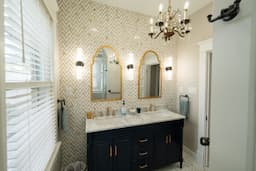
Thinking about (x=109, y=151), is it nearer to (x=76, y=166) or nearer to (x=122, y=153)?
(x=122, y=153)

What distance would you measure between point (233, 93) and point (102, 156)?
177 cm

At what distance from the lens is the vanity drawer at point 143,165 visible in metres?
1.96

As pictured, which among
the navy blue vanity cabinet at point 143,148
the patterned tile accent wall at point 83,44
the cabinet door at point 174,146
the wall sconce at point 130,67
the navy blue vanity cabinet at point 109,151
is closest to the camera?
the navy blue vanity cabinet at point 109,151

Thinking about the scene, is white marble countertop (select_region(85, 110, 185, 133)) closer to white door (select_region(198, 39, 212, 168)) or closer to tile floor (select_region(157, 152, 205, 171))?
white door (select_region(198, 39, 212, 168))

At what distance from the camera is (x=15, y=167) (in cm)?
82

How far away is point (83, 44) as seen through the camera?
2.20 m

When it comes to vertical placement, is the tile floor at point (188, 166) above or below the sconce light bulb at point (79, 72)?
below

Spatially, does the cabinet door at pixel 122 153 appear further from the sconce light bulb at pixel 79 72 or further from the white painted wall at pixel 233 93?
the white painted wall at pixel 233 93

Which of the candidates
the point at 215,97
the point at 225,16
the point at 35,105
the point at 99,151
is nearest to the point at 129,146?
the point at 99,151

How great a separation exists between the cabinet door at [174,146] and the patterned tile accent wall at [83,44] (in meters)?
0.95

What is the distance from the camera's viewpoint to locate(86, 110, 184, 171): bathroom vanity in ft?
5.80

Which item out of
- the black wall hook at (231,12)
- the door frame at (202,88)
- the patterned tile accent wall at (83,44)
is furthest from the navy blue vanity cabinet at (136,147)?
the black wall hook at (231,12)

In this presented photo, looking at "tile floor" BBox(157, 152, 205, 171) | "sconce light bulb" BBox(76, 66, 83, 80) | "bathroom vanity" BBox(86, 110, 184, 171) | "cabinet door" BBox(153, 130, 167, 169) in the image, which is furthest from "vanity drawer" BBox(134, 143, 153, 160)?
"sconce light bulb" BBox(76, 66, 83, 80)

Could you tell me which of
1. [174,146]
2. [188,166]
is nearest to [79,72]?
[174,146]
